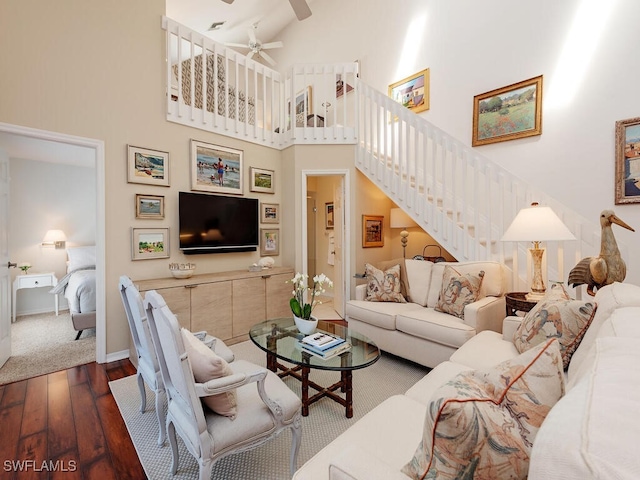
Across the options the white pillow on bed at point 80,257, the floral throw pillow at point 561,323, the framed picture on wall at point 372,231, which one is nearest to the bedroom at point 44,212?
the white pillow on bed at point 80,257

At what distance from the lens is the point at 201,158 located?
12.5ft

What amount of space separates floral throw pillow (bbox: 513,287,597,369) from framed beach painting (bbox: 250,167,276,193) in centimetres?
356

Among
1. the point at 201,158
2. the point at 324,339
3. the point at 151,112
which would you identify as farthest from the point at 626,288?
the point at 151,112

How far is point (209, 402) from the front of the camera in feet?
4.69

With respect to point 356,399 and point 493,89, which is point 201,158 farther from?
point 493,89

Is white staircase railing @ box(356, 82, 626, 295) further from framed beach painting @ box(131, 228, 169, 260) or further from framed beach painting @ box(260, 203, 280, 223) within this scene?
framed beach painting @ box(131, 228, 169, 260)

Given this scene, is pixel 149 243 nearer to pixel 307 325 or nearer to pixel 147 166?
pixel 147 166

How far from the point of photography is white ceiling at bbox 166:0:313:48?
17.2 feet

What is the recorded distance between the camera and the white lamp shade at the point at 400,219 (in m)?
4.50

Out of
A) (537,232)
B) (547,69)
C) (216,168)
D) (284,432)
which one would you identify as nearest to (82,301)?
(216,168)

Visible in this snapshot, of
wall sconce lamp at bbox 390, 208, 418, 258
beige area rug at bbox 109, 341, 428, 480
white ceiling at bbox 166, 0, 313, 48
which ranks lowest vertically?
beige area rug at bbox 109, 341, 428, 480

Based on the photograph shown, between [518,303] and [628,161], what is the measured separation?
1874mm

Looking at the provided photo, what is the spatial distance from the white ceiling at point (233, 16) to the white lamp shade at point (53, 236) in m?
4.23

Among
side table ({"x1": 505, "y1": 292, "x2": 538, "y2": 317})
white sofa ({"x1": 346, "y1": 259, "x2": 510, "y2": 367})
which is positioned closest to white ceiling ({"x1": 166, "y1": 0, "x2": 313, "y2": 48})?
white sofa ({"x1": 346, "y1": 259, "x2": 510, "y2": 367})
